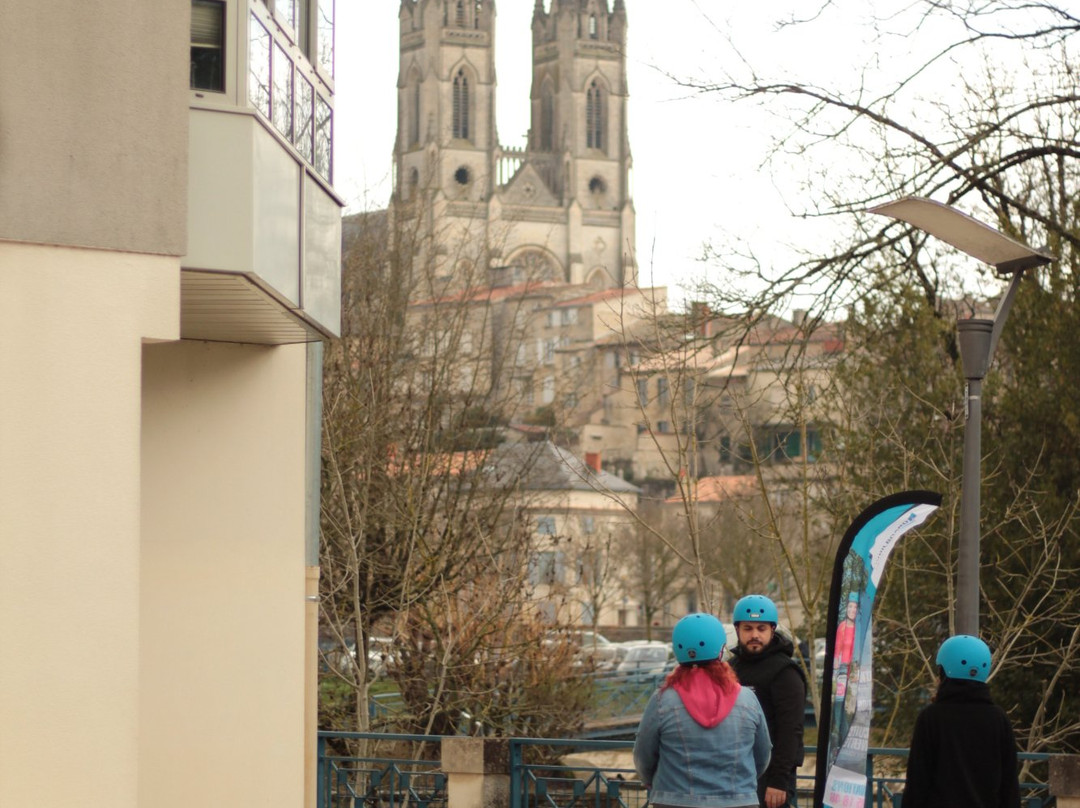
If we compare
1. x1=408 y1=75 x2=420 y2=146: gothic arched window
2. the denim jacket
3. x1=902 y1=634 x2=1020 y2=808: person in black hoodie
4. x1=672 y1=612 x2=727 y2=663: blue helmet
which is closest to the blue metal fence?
x1=902 y1=634 x2=1020 y2=808: person in black hoodie

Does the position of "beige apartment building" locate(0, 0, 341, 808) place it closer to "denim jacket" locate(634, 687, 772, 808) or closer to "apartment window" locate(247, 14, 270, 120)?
"apartment window" locate(247, 14, 270, 120)

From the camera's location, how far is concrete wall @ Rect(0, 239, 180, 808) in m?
7.75

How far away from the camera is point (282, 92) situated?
32.9 feet

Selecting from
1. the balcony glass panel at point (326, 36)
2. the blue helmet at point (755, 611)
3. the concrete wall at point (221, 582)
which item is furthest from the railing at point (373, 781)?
the blue helmet at point (755, 611)

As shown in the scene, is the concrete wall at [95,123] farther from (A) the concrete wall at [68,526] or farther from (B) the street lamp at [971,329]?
(B) the street lamp at [971,329]

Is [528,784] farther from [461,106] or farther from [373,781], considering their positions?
[461,106]

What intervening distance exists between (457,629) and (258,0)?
15219 millimetres

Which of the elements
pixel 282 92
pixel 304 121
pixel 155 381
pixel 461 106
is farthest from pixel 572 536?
pixel 461 106

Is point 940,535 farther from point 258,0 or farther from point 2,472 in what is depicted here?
point 2,472

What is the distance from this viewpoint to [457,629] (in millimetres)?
23859

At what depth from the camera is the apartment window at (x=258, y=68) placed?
30.3 feet

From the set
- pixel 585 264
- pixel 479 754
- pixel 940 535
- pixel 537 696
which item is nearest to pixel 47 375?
pixel 479 754

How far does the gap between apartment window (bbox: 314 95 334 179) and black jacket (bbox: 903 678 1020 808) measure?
5.50 m

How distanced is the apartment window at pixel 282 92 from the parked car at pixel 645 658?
39.0 m
